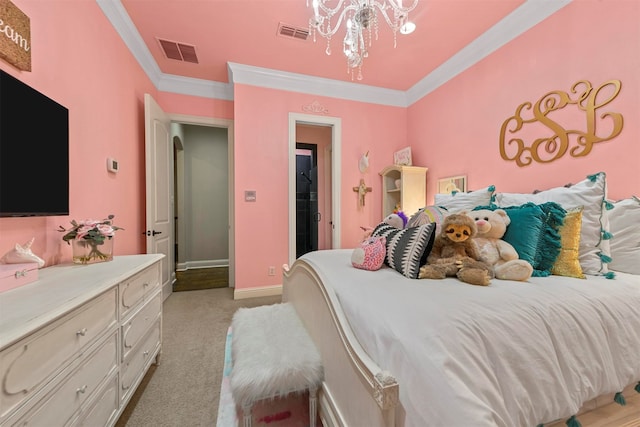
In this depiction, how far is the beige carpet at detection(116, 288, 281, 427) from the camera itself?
1358 mm

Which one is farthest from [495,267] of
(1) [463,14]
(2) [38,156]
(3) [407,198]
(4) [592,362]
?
(2) [38,156]

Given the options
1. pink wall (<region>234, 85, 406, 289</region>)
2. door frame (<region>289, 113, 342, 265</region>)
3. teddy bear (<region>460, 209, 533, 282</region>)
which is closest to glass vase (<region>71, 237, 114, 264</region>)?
pink wall (<region>234, 85, 406, 289</region>)

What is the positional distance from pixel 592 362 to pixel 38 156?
256 centimetres

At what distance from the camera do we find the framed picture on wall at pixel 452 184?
2.79m

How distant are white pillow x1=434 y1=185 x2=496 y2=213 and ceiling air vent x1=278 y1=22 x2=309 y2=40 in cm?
212

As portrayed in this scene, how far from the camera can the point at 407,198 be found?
10.7 feet

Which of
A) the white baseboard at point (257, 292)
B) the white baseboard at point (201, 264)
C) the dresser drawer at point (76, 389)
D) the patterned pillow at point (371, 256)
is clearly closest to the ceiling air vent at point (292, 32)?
the patterned pillow at point (371, 256)

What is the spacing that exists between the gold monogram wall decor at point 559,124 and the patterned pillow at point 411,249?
1.51m

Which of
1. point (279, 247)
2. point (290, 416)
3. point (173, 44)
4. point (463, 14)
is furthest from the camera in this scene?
point (279, 247)

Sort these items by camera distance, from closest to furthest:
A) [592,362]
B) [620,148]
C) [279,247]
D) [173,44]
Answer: [592,362] < [620,148] < [173,44] < [279,247]

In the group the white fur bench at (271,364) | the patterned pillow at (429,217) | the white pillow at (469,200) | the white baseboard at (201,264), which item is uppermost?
the white pillow at (469,200)

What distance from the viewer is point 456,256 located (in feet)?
4.41

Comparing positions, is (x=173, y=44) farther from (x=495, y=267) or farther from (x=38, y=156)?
(x=495, y=267)

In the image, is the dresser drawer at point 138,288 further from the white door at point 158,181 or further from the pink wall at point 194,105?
the pink wall at point 194,105
